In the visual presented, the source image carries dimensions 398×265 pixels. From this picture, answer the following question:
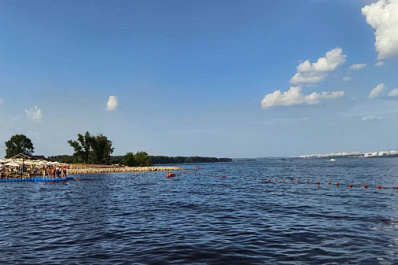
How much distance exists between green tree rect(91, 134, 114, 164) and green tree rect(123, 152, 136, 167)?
9530mm

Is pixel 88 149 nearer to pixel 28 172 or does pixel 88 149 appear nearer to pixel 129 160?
pixel 129 160

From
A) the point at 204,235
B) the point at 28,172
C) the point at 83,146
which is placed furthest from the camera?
the point at 83,146

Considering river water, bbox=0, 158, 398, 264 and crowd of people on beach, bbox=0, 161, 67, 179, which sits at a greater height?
crowd of people on beach, bbox=0, 161, 67, 179

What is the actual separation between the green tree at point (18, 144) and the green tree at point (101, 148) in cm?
4007

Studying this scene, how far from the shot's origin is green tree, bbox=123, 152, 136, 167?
16062 centimetres

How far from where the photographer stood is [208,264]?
1295cm

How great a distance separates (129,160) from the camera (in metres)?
161

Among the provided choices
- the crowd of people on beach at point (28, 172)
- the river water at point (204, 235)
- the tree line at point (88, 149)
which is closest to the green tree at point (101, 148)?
the tree line at point (88, 149)

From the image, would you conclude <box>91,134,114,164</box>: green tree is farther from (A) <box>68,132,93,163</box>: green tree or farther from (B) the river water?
(B) the river water

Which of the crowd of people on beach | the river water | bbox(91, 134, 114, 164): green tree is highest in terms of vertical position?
bbox(91, 134, 114, 164): green tree

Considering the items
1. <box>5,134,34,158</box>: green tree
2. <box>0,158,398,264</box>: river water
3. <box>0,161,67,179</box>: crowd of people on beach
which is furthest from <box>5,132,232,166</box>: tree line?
Result: <box>0,158,398,264</box>: river water

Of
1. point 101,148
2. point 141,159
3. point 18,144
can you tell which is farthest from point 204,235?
point 18,144

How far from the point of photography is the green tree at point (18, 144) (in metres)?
155

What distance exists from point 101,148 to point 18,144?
49.0 metres
